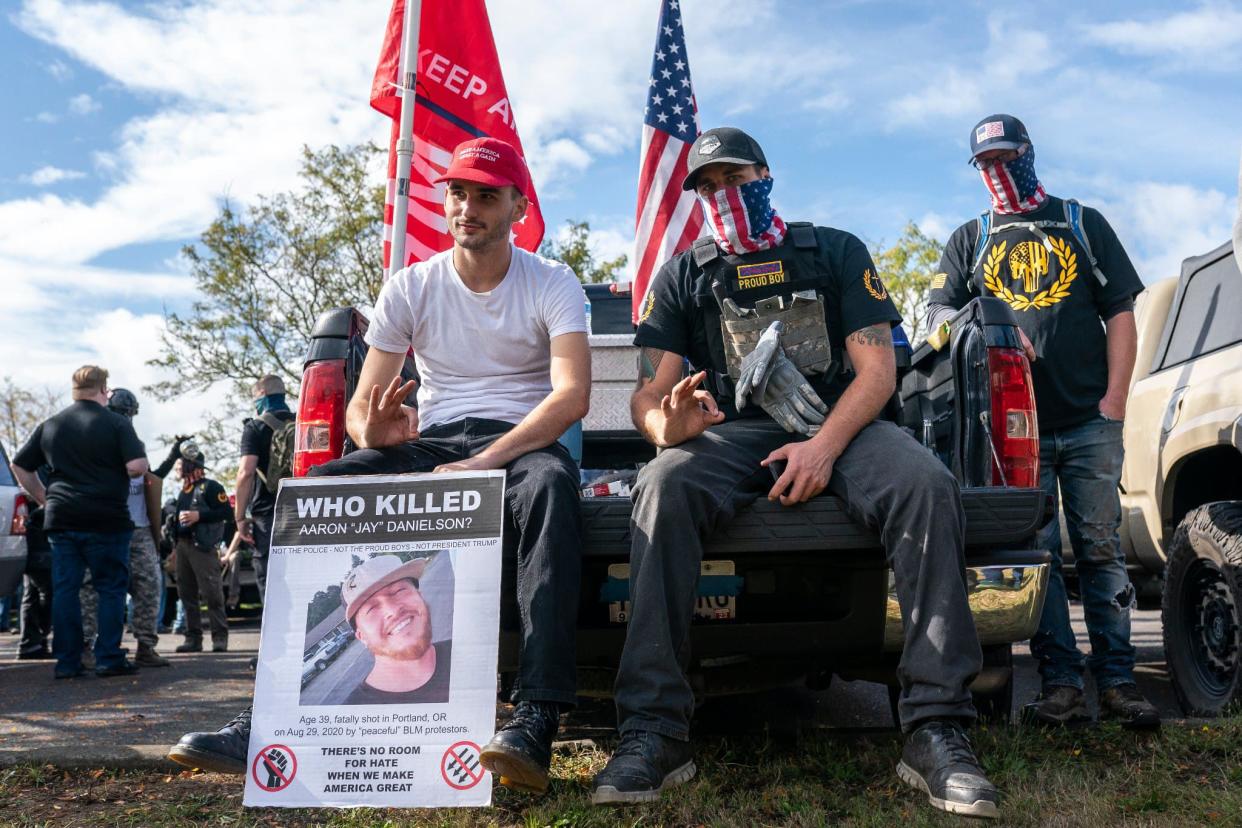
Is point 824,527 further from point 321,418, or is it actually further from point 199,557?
point 199,557

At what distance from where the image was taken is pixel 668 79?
338 inches

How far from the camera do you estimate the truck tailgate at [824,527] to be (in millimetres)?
3193

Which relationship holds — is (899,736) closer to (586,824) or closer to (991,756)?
(991,756)

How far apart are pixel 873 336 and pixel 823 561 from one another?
0.75 meters

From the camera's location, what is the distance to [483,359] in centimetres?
385

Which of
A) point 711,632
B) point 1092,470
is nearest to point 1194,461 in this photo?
point 1092,470

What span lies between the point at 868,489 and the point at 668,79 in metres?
6.12

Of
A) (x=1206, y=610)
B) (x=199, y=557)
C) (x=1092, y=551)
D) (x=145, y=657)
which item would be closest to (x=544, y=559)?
(x=1092, y=551)

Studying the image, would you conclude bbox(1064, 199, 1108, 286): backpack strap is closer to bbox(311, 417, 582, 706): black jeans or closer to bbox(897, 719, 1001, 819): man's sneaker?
bbox(897, 719, 1001, 819): man's sneaker

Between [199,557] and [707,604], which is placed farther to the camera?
[199,557]

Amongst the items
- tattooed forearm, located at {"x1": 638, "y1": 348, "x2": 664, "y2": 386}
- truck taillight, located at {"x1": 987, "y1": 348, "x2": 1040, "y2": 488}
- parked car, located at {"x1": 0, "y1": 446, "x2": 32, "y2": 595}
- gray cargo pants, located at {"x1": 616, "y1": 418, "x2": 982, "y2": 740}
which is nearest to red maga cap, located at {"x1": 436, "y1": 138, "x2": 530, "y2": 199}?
tattooed forearm, located at {"x1": 638, "y1": 348, "x2": 664, "y2": 386}

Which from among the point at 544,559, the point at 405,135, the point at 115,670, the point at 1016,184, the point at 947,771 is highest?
the point at 405,135

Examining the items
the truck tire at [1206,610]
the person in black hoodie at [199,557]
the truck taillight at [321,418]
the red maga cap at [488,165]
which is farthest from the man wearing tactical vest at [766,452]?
the person in black hoodie at [199,557]

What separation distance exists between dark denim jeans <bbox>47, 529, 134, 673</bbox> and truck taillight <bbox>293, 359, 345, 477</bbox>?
4.48 meters
